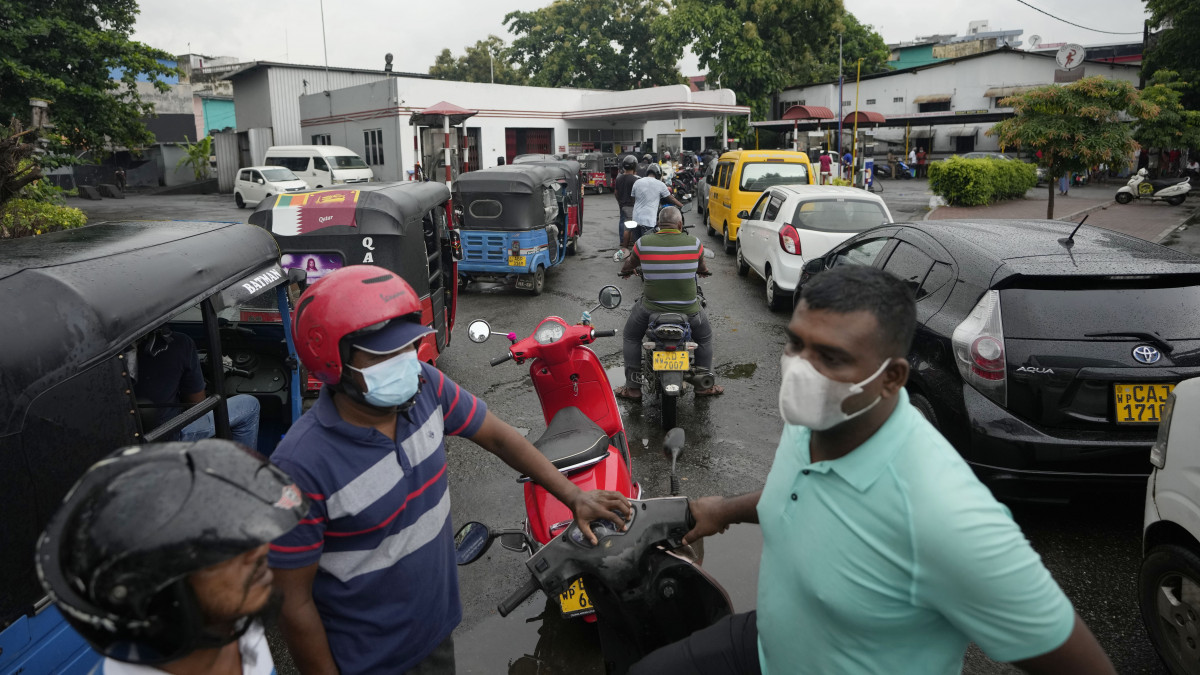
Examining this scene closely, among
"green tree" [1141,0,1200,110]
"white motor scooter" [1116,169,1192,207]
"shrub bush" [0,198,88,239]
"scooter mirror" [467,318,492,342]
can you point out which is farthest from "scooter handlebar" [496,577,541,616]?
"green tree" [1141,0,1200,110]

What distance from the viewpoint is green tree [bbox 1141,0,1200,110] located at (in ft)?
87.7

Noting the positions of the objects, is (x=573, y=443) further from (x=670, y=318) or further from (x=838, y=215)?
(x=838, y=215)

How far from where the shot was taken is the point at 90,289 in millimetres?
2381

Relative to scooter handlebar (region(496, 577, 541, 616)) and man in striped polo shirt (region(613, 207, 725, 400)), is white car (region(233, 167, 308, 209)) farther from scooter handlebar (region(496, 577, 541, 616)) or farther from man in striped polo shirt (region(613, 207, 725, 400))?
scooter handlebar (region(496, 577, 541, 616))

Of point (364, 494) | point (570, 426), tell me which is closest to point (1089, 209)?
point (570, 426)

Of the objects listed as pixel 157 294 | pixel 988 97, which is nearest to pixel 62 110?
pixel 157 294

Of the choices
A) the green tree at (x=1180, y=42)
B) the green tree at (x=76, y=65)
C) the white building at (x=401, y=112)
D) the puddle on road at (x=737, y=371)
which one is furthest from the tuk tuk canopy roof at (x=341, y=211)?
the green tree at (x=1180, y=42)

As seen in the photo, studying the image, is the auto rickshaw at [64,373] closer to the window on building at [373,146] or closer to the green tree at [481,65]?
the window on building at [373,146]

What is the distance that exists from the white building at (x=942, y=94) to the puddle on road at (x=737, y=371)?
2962cm

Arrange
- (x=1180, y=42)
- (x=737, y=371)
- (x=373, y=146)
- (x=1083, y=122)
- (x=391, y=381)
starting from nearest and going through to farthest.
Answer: (x=391, y=381) → (x=737, y=371) → (x=1083, y=122) → (x=1180, y=42) → (x=373, y=146)

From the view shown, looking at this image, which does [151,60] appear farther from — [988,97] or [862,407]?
[988,97]

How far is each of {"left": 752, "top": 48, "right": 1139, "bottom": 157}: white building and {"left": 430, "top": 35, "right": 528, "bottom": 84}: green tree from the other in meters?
19.7

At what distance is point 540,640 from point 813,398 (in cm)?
232

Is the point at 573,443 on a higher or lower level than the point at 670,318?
lower
